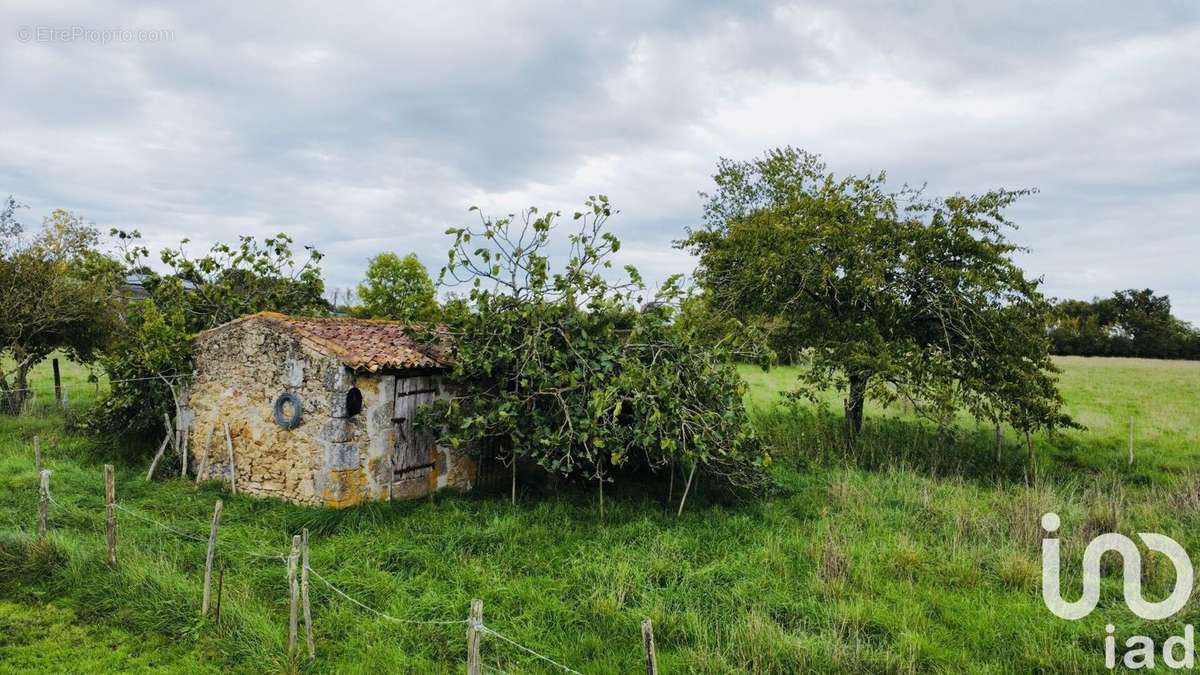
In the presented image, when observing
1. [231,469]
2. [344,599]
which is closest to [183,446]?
[231,469]

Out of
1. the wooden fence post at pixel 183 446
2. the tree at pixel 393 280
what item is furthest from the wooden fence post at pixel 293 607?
the tree at pixel 393 280

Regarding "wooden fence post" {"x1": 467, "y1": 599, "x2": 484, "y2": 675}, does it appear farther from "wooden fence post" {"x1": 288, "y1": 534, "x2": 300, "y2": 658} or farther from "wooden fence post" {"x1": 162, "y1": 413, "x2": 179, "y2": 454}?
"wooden fence post" {"x1": 162, "y1": 413, "x2": 179, "y2": 454}

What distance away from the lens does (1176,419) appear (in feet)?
66.0

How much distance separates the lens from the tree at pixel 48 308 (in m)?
17.0

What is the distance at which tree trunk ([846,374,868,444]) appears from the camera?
15359 mm

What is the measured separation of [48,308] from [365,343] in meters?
11.8

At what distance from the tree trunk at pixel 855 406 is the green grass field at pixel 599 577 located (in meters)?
2.75

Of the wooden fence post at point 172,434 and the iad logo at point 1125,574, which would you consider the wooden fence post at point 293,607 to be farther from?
the wooden fence post at point 172,434

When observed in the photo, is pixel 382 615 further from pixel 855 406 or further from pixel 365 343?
pixel 855 406

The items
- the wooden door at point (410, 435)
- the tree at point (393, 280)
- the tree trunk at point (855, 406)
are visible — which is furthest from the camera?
the tree at point (393, 280)

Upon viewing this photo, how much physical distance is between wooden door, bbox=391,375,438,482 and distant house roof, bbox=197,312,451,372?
1.25 ft

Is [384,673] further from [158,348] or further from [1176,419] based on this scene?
[1176,419]

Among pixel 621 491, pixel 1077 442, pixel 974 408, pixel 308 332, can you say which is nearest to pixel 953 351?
pixel 974 408

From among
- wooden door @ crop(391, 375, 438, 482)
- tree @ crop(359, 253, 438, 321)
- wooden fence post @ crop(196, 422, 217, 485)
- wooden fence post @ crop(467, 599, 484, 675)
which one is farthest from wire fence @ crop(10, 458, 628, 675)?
tree @ crop(359, 253, 438, 321)
